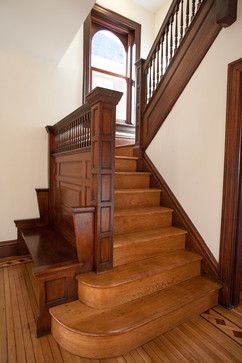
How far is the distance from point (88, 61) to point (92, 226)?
2.87 metres

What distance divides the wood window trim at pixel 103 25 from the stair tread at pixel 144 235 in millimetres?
2262

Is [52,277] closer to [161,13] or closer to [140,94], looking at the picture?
[140,94]

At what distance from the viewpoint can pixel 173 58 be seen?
2.65m

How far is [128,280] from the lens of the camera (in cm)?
175

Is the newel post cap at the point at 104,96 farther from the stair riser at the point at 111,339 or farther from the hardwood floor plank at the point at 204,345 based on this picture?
the hardwood floor plank at the point at 204,345

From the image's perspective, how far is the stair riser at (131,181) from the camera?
2766 millimetres

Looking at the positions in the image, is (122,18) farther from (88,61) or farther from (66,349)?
(66,349)

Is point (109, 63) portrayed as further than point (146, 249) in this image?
Yes

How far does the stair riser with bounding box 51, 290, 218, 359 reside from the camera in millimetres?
1434

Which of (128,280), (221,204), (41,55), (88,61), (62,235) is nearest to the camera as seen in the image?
(128,280)

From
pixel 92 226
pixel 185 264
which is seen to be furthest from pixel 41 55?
pixel 185 264

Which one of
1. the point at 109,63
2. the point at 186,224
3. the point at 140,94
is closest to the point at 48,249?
the point at 186,224

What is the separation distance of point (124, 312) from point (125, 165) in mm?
1870

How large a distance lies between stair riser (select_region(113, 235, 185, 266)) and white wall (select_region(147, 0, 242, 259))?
29cm
